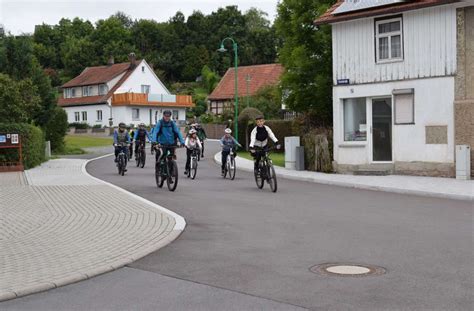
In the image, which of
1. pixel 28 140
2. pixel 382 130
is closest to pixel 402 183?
pixel 382 130

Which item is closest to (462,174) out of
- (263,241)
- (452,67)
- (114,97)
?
(452,67)

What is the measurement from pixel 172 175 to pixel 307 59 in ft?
39.1

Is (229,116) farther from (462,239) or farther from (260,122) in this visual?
(462,239)

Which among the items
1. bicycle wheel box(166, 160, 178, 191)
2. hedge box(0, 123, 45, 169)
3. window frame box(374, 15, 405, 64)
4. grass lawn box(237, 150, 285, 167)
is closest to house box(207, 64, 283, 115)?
grass lawn box(237, 150, 285, 167)

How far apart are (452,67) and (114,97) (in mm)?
58037

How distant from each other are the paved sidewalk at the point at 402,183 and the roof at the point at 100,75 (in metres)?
58.3

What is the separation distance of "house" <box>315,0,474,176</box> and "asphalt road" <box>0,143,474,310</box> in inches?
238

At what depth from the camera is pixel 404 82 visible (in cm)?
1992

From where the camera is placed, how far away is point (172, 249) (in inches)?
330

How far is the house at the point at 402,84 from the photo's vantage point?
18.7m

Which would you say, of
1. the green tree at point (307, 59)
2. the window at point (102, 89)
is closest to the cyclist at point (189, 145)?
the green tree at point (307, 59)

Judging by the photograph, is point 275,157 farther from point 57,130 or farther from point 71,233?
point 71,233

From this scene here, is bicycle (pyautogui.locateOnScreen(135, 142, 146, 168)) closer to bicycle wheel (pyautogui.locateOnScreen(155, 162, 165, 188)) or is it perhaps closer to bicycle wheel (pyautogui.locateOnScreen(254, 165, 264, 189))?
bicycle wheel (pyautogui.locateOnScreen(155, 162, 165, 188))

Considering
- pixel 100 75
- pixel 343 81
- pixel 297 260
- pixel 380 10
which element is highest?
pixel 100 75
